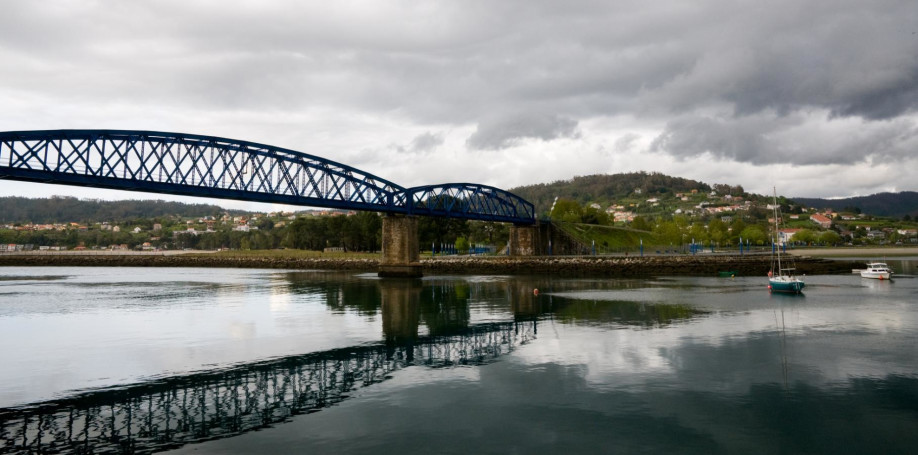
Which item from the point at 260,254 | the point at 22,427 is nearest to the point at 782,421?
the point at 22,427

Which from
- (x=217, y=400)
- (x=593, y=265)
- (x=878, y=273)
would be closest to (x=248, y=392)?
(x=217, y=400)

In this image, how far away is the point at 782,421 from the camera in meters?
17.5

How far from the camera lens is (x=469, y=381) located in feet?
75.4

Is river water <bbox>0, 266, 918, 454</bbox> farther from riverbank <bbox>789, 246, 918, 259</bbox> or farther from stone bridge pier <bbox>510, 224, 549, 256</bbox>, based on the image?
riverbank <bbox>789, 246, 918, 259</bbox>

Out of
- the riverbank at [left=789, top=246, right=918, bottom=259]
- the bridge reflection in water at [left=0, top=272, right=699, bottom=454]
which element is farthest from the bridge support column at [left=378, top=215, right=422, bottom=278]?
the riverbank at [left=789, top=246, right=918, bottom=259]

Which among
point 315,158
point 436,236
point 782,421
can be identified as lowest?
point 782,421

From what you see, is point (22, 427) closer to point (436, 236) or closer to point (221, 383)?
point (221, 383)

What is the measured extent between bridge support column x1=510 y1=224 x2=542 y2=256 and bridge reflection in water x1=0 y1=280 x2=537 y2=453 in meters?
109

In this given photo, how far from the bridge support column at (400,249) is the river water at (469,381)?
51.5 m

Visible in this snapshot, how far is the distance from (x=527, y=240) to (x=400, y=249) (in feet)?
165

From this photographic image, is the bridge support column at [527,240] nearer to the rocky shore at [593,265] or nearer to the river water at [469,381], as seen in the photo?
the rocky shore at [593,265]

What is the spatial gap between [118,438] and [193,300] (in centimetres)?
4618

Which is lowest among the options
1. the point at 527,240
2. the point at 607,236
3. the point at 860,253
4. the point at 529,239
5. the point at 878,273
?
the point at 878,273

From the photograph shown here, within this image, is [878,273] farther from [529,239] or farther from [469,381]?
[529,239]
